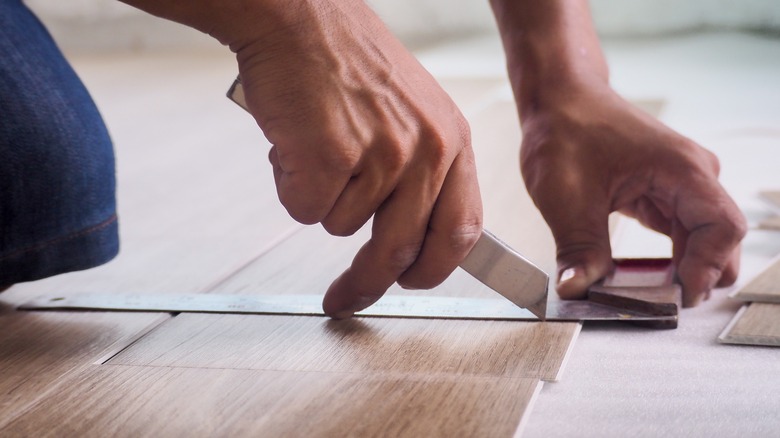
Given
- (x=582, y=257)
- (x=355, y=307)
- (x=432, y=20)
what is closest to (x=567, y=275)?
(x=582, y=257)

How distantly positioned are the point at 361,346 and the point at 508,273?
188mm

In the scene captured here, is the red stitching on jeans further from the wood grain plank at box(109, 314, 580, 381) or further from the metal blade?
the metal blade

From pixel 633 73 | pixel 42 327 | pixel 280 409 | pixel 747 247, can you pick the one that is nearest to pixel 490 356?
pixel 280 409

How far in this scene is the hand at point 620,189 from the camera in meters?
1.24

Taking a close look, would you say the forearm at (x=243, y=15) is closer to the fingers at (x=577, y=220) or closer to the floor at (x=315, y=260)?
the floor at (x=315, y=260)

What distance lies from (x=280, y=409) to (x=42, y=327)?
46 centimetres

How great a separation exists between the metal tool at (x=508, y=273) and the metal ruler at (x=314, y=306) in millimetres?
35

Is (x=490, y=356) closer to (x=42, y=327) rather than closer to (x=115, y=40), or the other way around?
(x=42, y=327)

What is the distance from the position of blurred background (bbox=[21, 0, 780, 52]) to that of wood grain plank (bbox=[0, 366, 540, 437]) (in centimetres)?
347

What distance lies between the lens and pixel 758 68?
3.75 m

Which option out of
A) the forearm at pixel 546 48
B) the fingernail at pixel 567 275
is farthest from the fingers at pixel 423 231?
the forearm at pixel 546 48

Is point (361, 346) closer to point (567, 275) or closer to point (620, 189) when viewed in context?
point (567, 275)

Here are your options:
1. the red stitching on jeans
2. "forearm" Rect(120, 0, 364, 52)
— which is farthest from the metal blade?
the red stitching on jeans

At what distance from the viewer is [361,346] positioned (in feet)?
3.57
